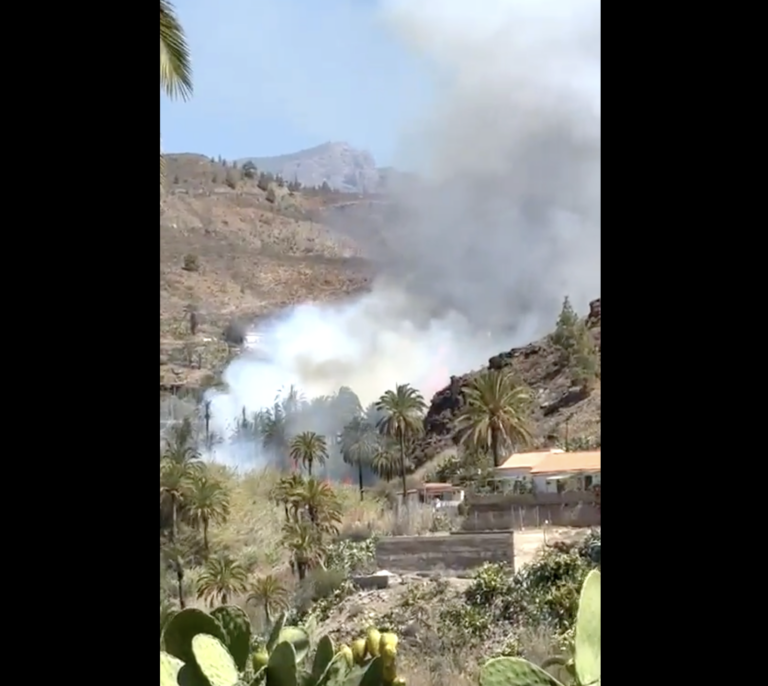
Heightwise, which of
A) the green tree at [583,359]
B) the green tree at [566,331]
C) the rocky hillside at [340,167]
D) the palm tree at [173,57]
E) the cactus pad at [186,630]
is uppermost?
the rocky hillside at [340,167]

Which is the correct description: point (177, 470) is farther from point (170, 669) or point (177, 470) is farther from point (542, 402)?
point (170, 669)

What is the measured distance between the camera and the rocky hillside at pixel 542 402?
8.03 meters

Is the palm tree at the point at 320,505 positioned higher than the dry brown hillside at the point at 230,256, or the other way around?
the dry brown hillside at the point at 230,256

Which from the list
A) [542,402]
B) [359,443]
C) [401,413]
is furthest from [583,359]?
[359,443]

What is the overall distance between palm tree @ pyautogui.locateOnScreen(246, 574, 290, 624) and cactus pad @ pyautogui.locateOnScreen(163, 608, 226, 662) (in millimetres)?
5837

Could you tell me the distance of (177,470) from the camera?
7773 mm

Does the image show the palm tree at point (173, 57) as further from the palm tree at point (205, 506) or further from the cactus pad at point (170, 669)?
the palm tree at point (205, 506)

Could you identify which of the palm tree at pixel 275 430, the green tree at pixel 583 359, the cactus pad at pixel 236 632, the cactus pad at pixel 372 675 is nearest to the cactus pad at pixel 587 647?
the cactus pad at pixel 372 675

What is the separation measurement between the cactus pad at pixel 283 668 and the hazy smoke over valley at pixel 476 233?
25.5 feet
